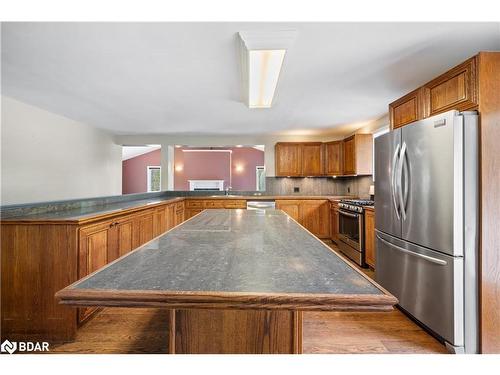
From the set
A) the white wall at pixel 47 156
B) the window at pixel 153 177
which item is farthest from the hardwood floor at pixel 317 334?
the window at pixel 153 177

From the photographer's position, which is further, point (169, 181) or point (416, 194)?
point (169, 181)

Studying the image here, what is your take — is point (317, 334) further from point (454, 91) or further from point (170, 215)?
point (170, 215)

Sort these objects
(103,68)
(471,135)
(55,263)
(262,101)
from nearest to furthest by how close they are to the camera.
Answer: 1. (471,135)
2. (55,263)
3. (103,68)
4. (262,101)

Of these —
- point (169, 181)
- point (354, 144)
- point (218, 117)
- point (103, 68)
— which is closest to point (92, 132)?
point (169, 181)

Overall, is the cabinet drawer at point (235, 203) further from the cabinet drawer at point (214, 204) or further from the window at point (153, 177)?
the window at point (153, 177)

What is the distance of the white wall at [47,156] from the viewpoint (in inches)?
133

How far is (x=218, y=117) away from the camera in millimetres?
4195

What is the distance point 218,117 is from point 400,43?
2.83m

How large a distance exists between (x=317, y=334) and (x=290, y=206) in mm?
3315

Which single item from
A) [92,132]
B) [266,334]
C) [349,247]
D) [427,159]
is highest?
[92,132]

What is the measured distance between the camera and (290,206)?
5227mm

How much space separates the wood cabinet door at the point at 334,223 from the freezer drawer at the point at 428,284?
2.15 meters

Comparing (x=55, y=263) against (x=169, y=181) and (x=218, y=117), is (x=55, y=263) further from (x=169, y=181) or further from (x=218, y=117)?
(x=169, y=181)

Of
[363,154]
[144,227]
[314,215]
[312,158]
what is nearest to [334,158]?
[312,158]
